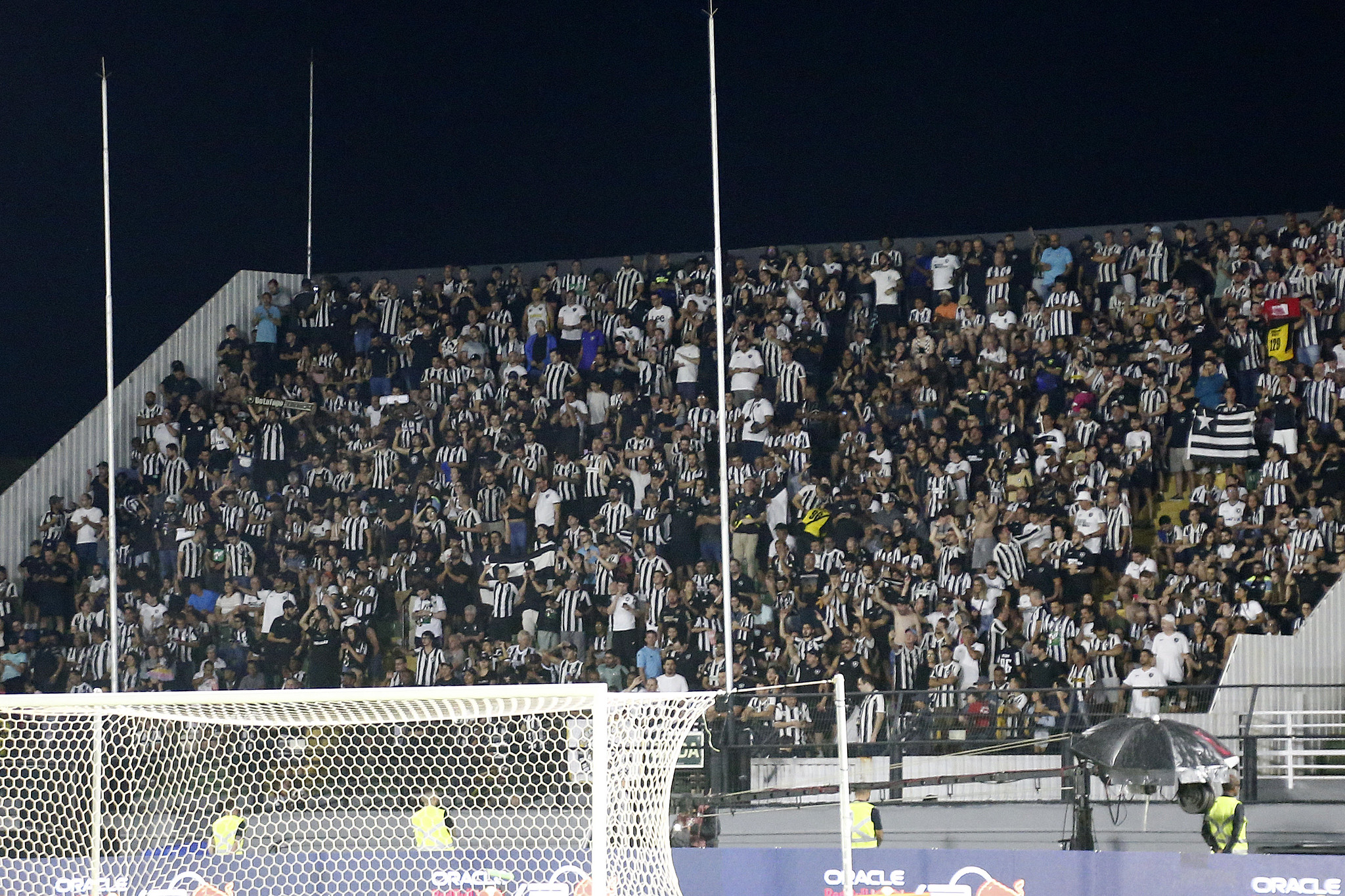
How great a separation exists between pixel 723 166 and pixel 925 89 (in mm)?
2814

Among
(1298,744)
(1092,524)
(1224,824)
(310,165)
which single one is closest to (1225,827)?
(1224,824)

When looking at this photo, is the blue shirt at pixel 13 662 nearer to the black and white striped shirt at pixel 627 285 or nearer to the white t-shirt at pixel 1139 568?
the black and white striped shirt at pixel 627 285

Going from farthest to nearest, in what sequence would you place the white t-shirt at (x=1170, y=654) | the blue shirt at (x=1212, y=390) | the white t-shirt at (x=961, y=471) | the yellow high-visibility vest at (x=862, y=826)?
the blue shirt at (x=1212, y=390) → the white t-shirt at (x=961, y=471) → the white t-shirt at (x=1170, y=654) → the yellow high-visibility vest at (x=862, y=826)

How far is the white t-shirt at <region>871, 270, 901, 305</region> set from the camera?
60.5 feet

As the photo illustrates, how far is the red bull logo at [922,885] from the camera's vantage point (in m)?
10.2

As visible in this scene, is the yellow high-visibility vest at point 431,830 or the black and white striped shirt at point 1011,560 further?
the black and white striped shirt at point 1011,560

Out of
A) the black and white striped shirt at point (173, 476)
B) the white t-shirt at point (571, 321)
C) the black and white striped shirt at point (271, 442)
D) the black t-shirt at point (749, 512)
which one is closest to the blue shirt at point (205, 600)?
the black and white striped shirt at point (173, 476)

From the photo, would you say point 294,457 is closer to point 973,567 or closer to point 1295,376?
point 973,567

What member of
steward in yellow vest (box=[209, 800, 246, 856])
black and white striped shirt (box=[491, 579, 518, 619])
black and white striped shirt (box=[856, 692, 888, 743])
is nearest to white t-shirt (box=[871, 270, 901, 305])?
black and white striped shirt (box=[491, 579, 518, 619])

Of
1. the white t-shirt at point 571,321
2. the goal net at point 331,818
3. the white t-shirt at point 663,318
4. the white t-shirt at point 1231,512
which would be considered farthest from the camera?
the white t-shirt at point 571,321

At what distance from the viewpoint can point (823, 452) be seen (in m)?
17.5

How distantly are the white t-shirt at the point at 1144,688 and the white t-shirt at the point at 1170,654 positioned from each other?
0.06 metres

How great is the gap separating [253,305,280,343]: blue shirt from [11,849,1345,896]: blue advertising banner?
1128cm

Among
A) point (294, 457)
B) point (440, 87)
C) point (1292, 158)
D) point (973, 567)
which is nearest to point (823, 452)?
point (973, 567)
